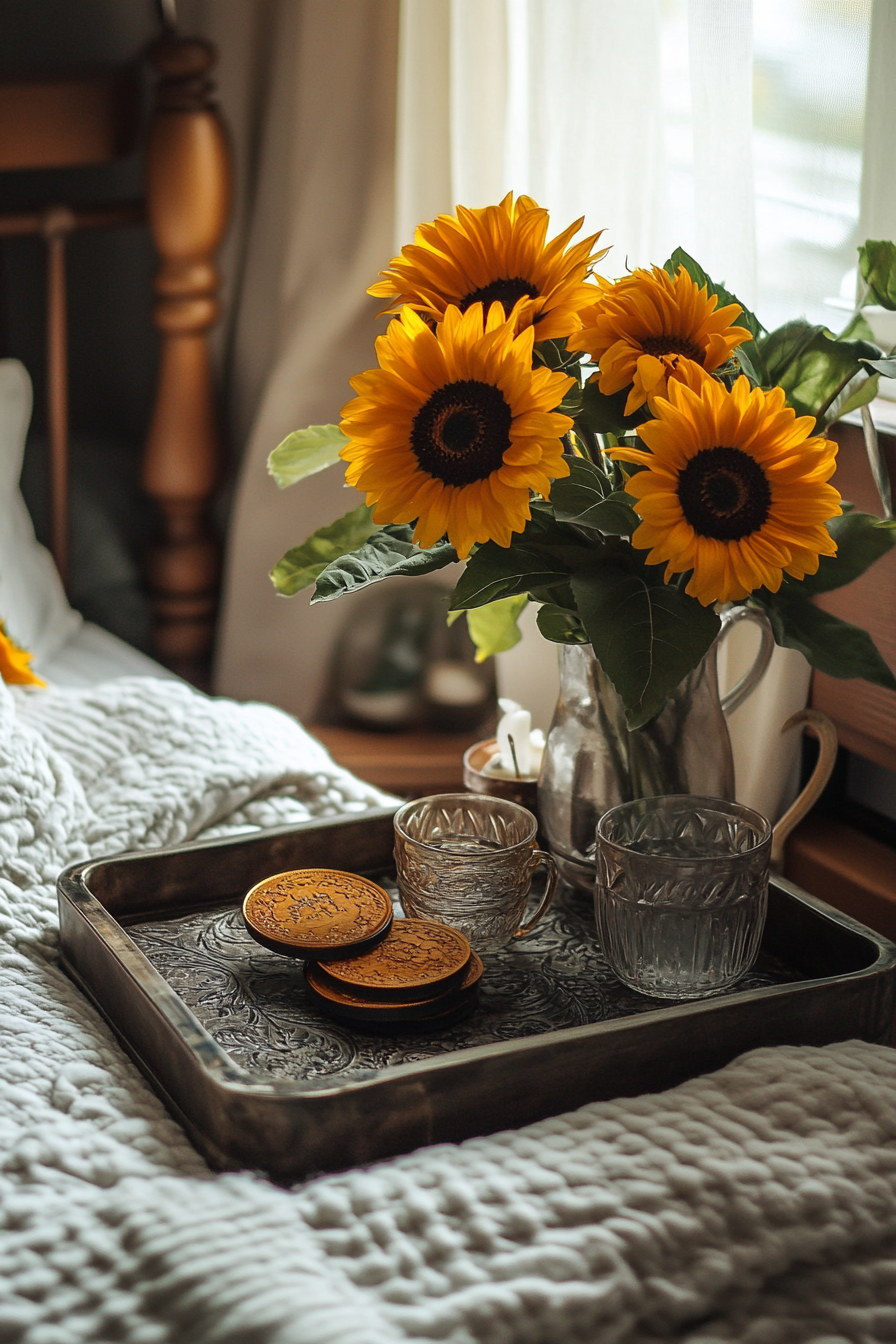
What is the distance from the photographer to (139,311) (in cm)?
181

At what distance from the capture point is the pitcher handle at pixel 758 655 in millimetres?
739

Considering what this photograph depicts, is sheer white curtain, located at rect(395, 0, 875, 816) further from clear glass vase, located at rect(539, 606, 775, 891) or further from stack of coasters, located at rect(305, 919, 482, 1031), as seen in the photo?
stack of coasters, located at rect(305, 919, 482, 1031)

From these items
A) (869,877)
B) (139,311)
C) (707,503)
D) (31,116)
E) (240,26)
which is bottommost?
(869,877)

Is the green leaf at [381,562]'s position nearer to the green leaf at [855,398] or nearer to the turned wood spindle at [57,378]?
the green leaf at [855,398]

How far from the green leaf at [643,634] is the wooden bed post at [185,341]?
1.03 metres

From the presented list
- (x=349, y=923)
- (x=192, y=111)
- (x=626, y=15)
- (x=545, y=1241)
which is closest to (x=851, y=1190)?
(x=545, y=1241)

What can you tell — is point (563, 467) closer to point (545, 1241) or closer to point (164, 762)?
point (545, 1241)

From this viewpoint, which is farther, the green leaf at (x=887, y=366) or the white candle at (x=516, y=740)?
the white candle at (x=516, y=740)

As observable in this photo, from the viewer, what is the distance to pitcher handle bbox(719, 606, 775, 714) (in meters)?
0.74

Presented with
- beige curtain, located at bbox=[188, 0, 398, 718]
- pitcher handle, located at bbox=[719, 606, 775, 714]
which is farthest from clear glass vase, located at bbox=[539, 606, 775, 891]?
beige curtain, located at bbox=[188, 0, 398, 718]

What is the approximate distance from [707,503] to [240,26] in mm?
1305

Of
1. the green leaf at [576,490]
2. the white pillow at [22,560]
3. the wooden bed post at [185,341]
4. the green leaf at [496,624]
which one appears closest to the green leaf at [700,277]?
the green leaf at [576,490]

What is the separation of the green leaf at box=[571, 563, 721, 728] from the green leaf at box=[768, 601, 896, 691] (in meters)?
0.05

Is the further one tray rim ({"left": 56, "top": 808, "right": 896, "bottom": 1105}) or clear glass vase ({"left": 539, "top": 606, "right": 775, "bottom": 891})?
clear glass vase ({"left": 539, "top": 606, "right": 775, "bottom": 891})
